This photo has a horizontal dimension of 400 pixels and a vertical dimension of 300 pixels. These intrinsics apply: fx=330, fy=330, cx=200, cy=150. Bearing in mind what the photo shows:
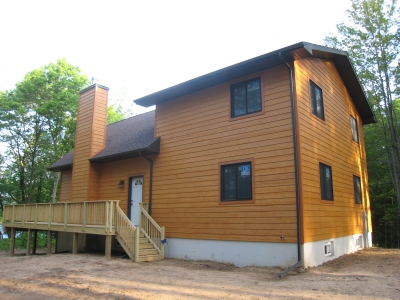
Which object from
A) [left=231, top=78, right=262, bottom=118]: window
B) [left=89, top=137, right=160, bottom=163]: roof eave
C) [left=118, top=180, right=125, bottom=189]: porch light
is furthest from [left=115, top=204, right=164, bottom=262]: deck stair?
[left=231, top=78, right=262, bottom=118]: window

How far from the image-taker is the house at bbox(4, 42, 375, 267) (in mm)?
8266

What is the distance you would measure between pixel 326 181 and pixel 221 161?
322 cm

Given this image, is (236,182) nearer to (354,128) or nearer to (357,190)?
(357,190)

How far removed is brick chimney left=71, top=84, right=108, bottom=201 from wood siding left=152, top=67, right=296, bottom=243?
136 inches

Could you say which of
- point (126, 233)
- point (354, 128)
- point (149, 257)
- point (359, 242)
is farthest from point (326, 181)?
point (126, 233)

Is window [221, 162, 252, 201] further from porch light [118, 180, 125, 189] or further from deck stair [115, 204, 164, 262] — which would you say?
porch light [118, 180, 125, 189]

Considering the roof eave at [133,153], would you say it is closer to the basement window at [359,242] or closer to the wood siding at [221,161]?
the wood siding at [221,161]

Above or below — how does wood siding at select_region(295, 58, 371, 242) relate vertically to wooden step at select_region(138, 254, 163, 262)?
above

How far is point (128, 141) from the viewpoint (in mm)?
12984

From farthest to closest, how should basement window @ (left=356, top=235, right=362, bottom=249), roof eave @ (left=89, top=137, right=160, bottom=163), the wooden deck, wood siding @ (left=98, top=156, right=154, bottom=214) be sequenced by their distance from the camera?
1. basement window @ (left=356, top=235, right=362, bottom=249)
2. wood siding @ (left=98, top=156, right=154, bottom=214)
3. roof eave @ (left=89, top=137, right=160, bottom=163)
4. the wooden deck

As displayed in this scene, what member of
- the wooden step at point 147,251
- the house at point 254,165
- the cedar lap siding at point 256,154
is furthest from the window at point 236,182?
the wooden step at point 147,251

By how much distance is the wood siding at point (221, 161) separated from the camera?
830 centimetres

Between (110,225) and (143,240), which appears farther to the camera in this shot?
(143,240)

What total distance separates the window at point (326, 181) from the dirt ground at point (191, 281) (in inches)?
72.9
